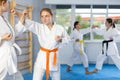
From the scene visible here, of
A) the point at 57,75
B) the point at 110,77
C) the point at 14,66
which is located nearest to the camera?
the point at 14,66

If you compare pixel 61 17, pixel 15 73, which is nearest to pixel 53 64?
pixel 15 73

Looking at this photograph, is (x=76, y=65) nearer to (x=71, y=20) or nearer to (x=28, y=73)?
(x=71, y=20)

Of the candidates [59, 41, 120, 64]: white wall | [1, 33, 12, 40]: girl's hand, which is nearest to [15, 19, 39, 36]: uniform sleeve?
[1, 33, 12, 40]: girl's hand

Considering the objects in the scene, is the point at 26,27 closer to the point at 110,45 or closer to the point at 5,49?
the point at 5,49

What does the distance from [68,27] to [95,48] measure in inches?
46.6

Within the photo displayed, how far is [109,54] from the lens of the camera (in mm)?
5922

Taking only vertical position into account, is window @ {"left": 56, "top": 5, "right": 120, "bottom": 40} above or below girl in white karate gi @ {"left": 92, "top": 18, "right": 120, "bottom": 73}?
above

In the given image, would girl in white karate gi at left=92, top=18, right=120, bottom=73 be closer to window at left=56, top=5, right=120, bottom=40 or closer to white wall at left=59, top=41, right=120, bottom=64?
white wall at left=59, top=41, right=120, bottom=64

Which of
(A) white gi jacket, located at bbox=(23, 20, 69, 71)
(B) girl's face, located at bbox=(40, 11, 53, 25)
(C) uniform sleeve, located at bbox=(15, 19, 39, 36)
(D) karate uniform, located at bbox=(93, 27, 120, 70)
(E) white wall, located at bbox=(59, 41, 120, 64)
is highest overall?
(B) girl's face, located at bbox=(40, 11, 53, 25)

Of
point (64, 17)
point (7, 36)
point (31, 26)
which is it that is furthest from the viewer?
point (64, 17)

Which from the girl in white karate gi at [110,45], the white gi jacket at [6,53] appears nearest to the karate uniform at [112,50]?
the girl in white karate gi at [110,45]

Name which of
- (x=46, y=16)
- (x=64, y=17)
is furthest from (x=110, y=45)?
(x=46, y=16)

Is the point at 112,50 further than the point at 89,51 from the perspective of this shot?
No

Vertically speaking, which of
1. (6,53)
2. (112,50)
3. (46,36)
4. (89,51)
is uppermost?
(46,36)
